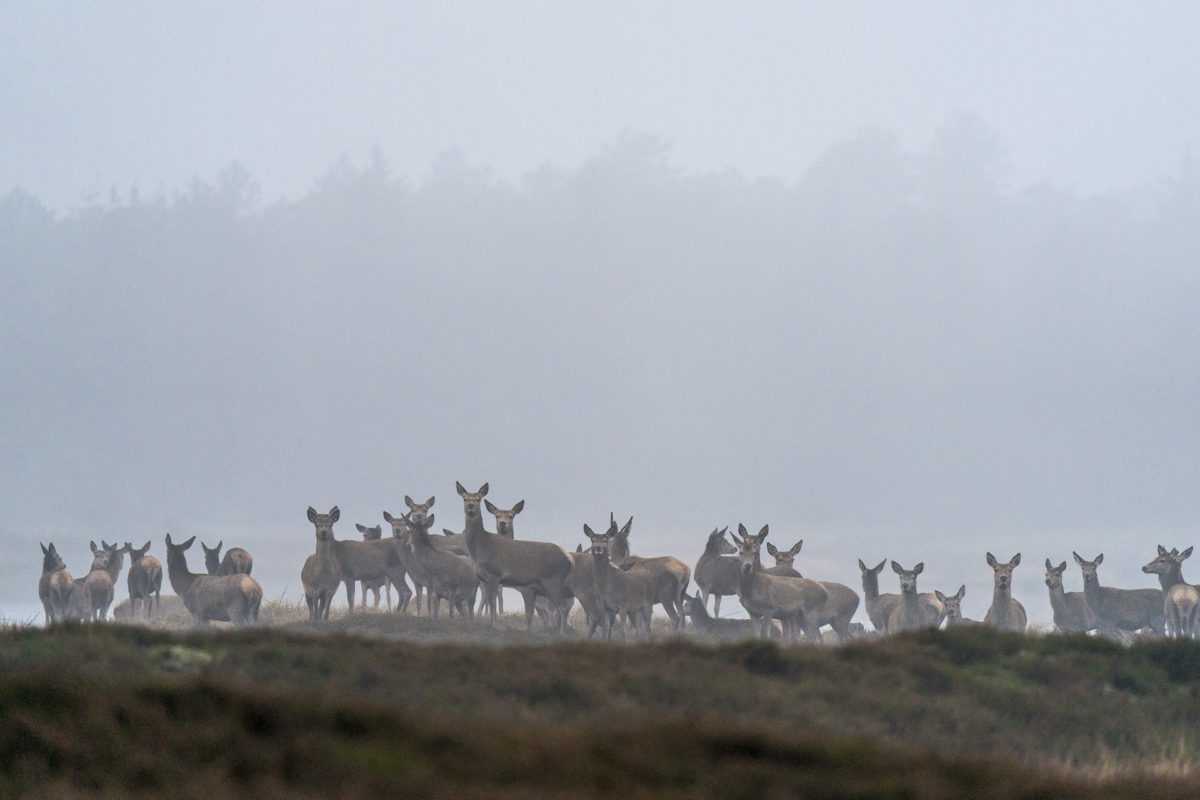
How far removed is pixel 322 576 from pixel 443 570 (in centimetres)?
324

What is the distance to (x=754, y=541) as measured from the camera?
33000 millimetres

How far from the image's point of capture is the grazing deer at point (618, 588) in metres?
30.9

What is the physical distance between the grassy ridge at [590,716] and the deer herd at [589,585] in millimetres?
10843

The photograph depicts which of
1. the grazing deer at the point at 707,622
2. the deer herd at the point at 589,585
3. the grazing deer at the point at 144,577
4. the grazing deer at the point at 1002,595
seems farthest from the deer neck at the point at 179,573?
the grazing deer at the point at 1002,595

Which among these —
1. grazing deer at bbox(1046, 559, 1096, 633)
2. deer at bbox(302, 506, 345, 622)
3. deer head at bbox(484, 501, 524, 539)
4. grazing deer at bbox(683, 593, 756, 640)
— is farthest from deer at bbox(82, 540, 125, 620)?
grazing deer at bbox(1046, 559, 1096, 633)

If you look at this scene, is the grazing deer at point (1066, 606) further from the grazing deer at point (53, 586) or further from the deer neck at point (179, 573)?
the grazing deer at point (53, 586)

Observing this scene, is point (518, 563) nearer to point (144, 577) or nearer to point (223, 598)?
point (223, 598)

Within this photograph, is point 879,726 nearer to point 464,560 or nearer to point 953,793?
point 953,793

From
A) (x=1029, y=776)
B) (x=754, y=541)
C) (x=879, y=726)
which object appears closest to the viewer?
(x=1029, y=776)

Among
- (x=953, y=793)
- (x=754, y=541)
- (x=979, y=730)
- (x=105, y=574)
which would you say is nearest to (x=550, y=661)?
(x=979, y=730)

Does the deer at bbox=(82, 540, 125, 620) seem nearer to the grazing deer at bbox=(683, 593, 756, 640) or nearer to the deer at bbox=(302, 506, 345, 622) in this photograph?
the deer at bbox=(302, 506, 345, 622)

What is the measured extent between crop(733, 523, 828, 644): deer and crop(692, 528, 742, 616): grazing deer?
5.31 ft

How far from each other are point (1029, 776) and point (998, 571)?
84.6 ft

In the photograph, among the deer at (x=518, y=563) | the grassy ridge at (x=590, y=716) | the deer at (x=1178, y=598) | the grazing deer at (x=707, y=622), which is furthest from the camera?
the deer at (x=1178, y=598)
